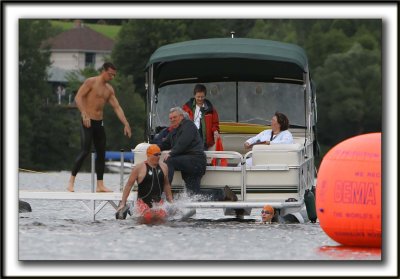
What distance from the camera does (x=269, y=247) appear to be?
16.2 metres

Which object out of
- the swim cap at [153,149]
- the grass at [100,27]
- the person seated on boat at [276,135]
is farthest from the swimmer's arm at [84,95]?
the grass at [100,27]

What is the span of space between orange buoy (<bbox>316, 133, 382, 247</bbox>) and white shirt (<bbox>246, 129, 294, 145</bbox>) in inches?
133

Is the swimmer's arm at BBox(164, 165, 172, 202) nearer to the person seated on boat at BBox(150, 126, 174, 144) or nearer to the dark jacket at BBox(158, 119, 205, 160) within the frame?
the dark jacket at BBox(158, 119, 205, 160)

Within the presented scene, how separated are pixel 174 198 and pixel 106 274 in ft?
20.9

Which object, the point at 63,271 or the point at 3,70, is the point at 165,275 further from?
the point at 3,70

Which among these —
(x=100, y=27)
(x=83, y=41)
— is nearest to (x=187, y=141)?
(x=83, y=41)

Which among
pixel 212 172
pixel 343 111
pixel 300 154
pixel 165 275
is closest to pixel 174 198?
pixel 212 172

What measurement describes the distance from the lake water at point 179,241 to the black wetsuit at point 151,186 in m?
0.38

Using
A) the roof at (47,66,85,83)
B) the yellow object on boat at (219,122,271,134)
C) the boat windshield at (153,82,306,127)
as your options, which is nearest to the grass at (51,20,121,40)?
the roof at (47,66,85,83)

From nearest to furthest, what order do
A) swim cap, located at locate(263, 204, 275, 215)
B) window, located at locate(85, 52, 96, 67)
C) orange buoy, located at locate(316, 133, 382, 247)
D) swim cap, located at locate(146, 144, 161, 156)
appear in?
orange buoy, located at locate(316, 133, 382, 247), swim cap, located at locate(146, 144, 161, 156), swim cap, located at locate(263, 204, 275, 215), window, located at locate(85, 52, 96, 67)

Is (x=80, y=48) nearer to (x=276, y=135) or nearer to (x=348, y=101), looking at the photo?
(x=348, y=101)

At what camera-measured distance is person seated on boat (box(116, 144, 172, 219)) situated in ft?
58.2

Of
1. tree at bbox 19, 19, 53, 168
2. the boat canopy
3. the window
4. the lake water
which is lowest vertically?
the lake water

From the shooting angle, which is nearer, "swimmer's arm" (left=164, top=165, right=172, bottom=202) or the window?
"swimmer's arm" (left=164, top=165, right=172, bottom=202)
